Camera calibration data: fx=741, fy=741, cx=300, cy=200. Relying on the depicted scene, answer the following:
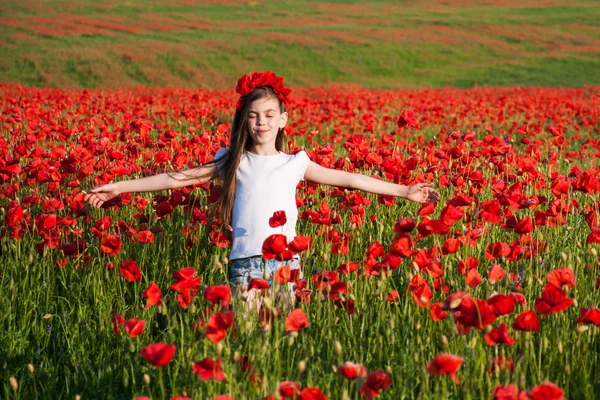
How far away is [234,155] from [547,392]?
228 centimetres

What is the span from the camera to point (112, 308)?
3.45 metres

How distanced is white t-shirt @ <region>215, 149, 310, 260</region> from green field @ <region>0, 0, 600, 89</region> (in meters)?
21.5

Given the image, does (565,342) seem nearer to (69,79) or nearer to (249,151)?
(249,151)

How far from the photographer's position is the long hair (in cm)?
373

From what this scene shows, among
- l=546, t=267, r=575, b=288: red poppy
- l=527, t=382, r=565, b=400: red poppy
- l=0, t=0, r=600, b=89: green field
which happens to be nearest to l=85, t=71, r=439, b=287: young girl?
l=546, t=267, r=575, b=288: red poppy

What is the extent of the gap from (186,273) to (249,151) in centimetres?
165

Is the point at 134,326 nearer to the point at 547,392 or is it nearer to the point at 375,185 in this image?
the point at 547,392

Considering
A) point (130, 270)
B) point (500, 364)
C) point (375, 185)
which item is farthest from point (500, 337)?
point (375, 185)

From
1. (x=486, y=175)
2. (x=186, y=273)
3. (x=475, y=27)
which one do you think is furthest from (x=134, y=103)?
(x=475, y=27)

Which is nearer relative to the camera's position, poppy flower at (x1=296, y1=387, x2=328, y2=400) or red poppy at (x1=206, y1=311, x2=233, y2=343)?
poppy flower at (x1=296, y1=387, x2=328, y2=400)

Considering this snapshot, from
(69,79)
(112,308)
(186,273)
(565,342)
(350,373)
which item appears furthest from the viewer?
(69,79)

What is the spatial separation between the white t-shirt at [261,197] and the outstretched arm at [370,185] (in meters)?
0.08

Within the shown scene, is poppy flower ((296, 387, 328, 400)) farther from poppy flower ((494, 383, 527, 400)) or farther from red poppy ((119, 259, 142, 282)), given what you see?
red poppy ((119, 259, 142, 282))

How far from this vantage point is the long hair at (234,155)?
3732mm
